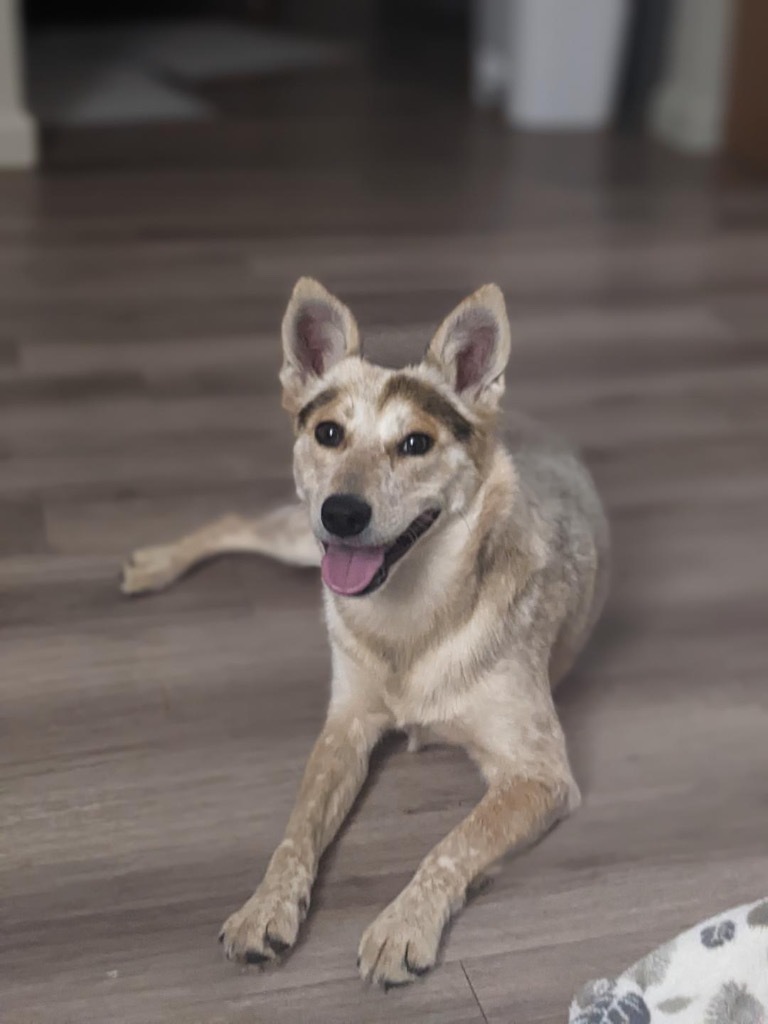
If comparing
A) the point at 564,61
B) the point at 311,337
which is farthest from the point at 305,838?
the point at 564,61

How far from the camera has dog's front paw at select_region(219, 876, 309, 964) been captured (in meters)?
1.55

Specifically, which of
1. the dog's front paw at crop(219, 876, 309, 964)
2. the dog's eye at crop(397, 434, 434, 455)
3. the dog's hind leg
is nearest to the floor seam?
the dog's front paw at crop(219, 876, 309, 964)

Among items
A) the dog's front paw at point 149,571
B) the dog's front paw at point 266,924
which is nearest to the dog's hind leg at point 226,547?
the dog's front paw at point 149,571

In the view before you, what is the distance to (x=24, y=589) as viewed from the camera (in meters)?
2.32

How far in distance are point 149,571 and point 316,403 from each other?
2.41ft

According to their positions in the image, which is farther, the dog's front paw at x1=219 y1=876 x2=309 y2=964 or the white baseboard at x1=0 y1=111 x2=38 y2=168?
the white baseboard at x1=0 y1=111 x2=38 y2=168

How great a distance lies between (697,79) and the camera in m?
5.42

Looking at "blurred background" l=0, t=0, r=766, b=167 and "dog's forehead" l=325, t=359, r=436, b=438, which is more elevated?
"dog's forehead" l=325, t=359, r=436, b=438

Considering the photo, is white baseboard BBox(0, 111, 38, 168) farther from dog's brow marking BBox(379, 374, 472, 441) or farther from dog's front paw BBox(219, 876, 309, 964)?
dog's front paw BBox(219, 876, 309, 964)

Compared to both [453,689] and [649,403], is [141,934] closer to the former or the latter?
[453,689]

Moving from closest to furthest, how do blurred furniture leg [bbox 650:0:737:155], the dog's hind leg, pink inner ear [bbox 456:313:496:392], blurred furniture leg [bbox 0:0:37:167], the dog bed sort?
the dog bed
pink inner ear [bbox 456:313:496:392]
the dog's hind leg
blurred furniture leg [bbox 0:0:37:167]
blurred furniture leg [bbox 650:0:737:155]

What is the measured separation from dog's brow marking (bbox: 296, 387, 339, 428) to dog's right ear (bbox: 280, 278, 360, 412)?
3 centimetres

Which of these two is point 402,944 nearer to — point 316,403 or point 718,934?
point 718,934

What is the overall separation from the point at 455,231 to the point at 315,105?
6.17 ft
